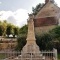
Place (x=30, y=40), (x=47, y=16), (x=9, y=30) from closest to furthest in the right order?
(x=30, y=40) → (x=47, y=16) → (x=9, y=30)

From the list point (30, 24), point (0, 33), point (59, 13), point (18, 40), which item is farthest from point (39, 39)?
point (0, 33)

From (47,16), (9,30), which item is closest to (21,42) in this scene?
(47,16)

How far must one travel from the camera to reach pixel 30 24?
21.0 m

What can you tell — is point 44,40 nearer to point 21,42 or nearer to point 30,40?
point 21,42

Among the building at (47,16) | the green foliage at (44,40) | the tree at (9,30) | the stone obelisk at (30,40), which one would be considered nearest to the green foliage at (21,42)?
the green foliage at (44,40)

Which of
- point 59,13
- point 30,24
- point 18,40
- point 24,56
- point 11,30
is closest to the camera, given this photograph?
point 24,56

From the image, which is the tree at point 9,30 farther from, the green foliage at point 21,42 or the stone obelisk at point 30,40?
the stone obelisk at point 30,40

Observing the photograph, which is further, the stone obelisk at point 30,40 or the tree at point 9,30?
the tree at point 9,30

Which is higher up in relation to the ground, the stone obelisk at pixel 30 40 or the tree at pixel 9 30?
the tree at pixel 9 30

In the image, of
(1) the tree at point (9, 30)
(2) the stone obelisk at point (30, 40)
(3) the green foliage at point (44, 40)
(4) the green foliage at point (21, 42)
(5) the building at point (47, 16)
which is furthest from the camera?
(1) the tree at point (9, 30)

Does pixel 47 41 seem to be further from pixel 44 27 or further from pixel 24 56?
pixel 44 27

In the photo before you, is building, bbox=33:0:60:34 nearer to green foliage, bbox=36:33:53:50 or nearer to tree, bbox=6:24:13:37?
green foliage, bbox=36:33:53:50

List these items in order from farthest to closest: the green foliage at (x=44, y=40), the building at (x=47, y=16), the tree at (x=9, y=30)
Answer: the tree at (x=9, y=30), the building at (x=47, y=16), the green foliage at (x=44, y=40)

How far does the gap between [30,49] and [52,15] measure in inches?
918
